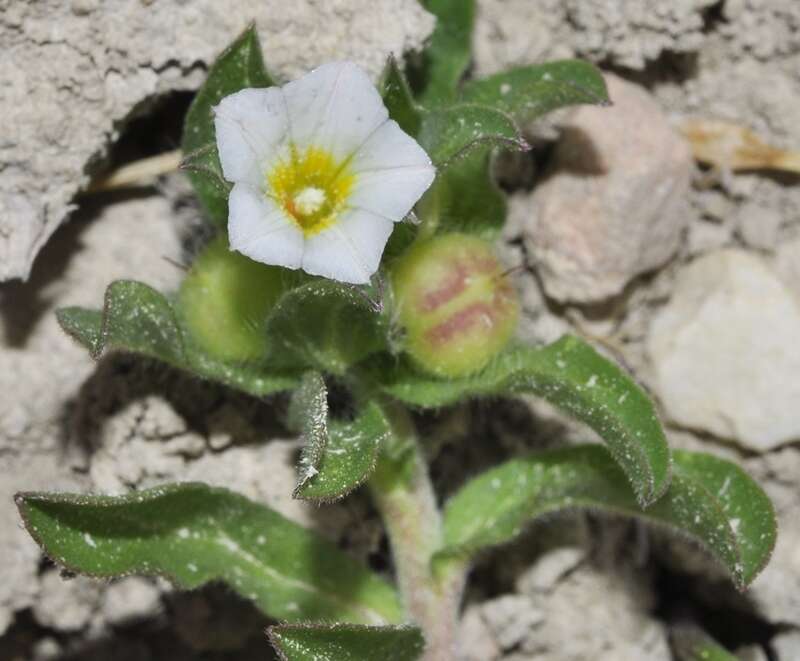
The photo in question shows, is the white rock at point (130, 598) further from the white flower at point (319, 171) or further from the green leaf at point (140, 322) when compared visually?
the white flower at point (319, 171)

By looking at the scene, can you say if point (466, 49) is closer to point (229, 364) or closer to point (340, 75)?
point (340, 75)

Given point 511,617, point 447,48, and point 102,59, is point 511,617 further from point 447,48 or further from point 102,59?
point 102,59

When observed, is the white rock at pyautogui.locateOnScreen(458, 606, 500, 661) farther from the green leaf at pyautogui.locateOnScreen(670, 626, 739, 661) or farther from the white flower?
the white flower

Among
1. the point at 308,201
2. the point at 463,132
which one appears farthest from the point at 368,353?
the point at 463,132

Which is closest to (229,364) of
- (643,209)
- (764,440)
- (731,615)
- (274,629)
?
(274,629)

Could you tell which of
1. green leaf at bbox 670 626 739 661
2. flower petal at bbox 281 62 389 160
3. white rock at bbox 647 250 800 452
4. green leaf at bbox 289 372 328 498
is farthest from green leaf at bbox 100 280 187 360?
green leaf at bbox 670 626 739 661

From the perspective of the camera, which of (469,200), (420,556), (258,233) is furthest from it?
(420,556)
